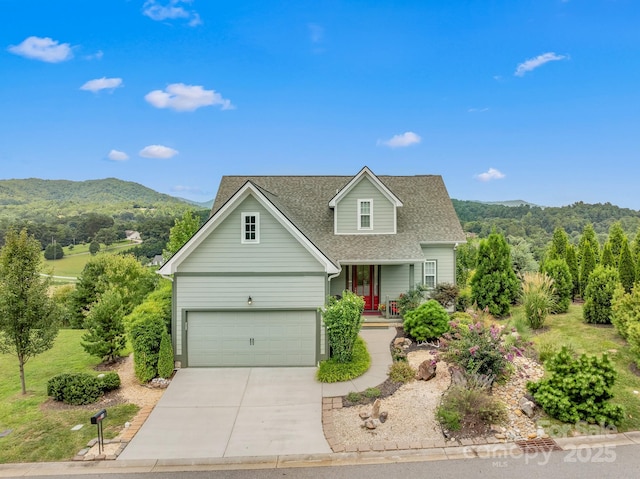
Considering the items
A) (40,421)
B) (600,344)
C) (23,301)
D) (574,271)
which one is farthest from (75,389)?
(574,271)

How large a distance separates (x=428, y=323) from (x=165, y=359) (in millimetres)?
8969

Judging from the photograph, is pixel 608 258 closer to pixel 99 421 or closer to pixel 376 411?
pixel 376 411

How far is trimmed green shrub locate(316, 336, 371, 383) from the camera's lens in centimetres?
1073

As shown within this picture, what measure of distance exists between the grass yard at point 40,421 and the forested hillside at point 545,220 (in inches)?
1678

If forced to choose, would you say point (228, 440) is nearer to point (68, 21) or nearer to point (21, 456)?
point (21, 456)

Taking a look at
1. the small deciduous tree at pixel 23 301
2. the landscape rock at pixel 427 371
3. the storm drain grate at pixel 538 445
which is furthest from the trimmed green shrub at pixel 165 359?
the storm drain grate at pixel 538 445

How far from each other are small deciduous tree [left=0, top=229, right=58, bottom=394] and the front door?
464 inches

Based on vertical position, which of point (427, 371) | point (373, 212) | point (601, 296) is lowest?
point (427, 371)

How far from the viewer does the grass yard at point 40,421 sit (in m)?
7.50

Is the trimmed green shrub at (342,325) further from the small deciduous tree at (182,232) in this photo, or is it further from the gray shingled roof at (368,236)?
the small deciduous tree at (182,232)

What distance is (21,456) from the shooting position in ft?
24.1

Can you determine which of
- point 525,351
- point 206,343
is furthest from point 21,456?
point 525,351

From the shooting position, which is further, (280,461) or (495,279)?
(495,279)

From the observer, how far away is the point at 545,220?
52156 millimetres
